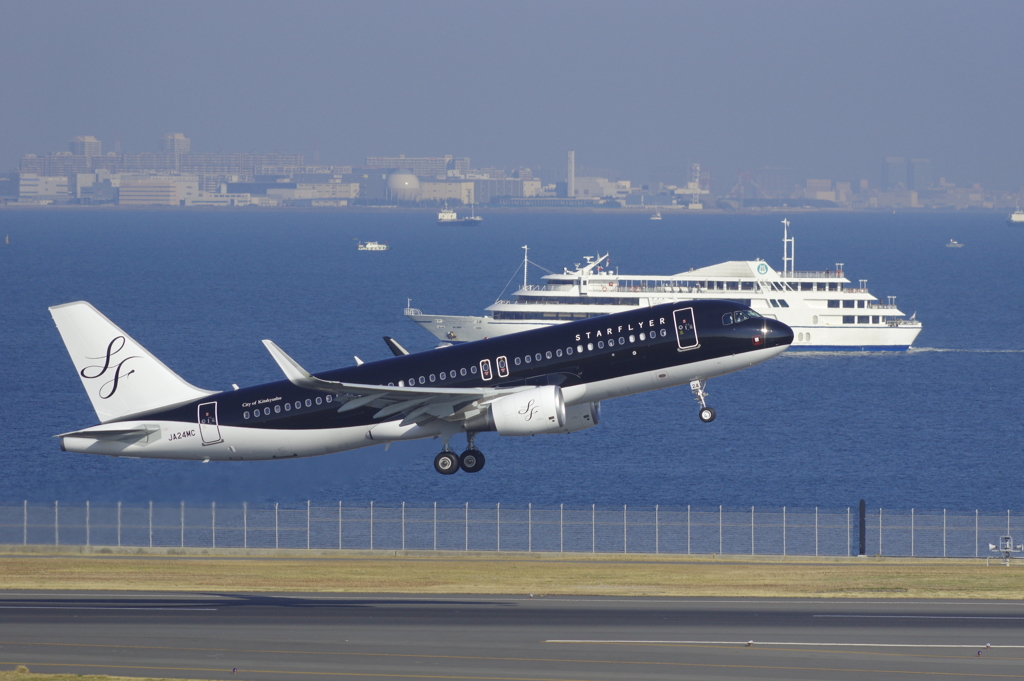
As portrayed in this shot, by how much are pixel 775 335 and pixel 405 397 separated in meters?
15.8

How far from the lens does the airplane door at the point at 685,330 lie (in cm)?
5662

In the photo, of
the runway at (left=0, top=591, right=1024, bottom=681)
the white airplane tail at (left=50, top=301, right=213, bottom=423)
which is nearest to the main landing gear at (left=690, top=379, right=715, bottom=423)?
the runway at (left=0, top=591, right=1024, bottom=681)

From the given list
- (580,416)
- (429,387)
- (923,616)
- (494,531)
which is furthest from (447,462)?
(494,531)

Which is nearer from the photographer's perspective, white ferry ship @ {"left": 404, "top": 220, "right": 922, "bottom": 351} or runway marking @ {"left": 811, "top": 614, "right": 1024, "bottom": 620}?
runway marking @ {"left": 811, "top": 614, "right": 1024, "bottom": 620}

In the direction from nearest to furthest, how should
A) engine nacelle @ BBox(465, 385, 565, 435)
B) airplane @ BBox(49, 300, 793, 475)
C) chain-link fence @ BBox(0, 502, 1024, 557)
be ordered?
engine nacelle @ BBox(465, 385, 565, 435), airplane @ BBox(49, 300, 793, 475), chain-link fence @ BBox(0, 502, 1024, 557)

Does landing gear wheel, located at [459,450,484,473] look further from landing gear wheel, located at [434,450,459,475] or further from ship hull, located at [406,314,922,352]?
ship hull, located at [406,314,922,352]

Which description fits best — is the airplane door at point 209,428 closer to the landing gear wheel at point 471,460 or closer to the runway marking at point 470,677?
the landing gear wheel at point 471,460

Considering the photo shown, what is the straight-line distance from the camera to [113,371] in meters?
64.3

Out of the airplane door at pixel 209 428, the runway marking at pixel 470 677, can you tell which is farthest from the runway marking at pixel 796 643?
the airplane door at pixel 209 428

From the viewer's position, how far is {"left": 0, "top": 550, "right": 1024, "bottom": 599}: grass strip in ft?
206

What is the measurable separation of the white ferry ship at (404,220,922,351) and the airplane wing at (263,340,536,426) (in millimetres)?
125333

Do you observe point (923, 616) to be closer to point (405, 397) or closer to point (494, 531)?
point (405, 397)

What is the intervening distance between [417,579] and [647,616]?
15585mm

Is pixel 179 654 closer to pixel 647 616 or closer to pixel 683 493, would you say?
pixel 647 616
